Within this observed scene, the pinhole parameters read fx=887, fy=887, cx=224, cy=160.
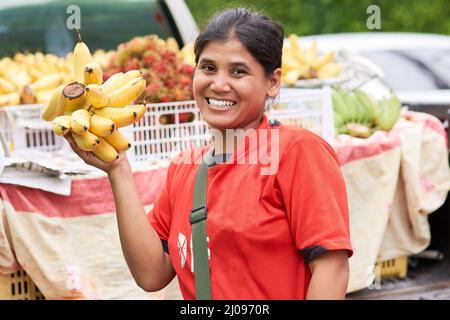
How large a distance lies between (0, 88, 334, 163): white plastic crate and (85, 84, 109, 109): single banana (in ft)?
6.90

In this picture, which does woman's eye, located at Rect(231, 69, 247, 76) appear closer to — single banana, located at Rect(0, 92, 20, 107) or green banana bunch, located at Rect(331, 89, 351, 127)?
single banana, located at Rect(0, 92, 20, 107)

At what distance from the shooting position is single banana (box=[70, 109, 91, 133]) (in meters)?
2.04

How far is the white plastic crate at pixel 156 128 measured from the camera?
4.36 m

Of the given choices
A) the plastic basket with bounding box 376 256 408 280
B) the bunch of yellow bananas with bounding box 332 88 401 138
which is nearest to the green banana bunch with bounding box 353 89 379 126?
the bunch of yellow bananas with bounding box 332 88 401 138

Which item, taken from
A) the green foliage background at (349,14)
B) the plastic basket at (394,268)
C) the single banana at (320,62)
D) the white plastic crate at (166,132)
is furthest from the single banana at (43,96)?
the green foliage background at (349,14)

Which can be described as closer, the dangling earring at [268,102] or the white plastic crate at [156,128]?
the dangling earring at [268,102]

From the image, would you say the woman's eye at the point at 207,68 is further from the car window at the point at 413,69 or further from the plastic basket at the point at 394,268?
the car window at the point at 413,69

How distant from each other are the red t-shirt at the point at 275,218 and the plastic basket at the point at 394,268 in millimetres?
3295

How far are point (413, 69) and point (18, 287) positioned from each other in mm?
3850

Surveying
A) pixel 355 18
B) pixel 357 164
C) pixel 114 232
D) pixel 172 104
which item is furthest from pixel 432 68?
pixel 355 18

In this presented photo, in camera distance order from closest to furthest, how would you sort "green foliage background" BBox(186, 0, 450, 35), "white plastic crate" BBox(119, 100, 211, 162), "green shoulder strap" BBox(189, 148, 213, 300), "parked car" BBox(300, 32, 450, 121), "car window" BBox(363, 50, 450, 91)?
1. "green shoulder strap" BBox(189, 148, 213, 300)
2. "white plastic crate" BBox(119, 100, 211, 162)
3. "parked car" BBox(300, 32, 450, 121)
4. "car window" BBox(363, 50, 450, 91)
5. "green foliage background" BBox(186, 0, 450, 35)

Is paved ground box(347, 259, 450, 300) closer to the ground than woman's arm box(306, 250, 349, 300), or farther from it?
closer to the ground
